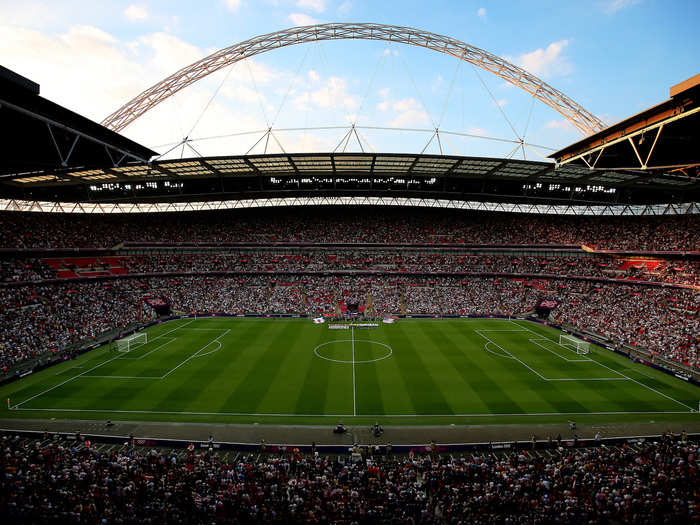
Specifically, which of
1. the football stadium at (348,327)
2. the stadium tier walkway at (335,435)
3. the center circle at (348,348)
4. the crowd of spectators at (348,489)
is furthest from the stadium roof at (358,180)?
the crowd of spectators at (348,489)

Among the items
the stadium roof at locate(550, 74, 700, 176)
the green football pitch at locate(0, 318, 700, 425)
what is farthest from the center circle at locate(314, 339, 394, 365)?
the stadium roof at locate(550, 74, 700, 176)

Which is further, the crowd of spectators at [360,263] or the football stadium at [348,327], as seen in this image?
the crowd of spectators at [360,263]

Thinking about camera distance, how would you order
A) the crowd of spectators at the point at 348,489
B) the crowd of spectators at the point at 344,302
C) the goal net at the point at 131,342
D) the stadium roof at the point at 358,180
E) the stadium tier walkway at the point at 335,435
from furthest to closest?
the stadium roof at the point at 358,180 → the crowd of spectators at the point at 344,302 → the goal net at the point at 131,342 → the stadium tier walkway at the point at 335,435 → the crowd of spectators at the point at 348,489

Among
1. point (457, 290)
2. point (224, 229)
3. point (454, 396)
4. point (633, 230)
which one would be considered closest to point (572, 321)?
point (457, 290)

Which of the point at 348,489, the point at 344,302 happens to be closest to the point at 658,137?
the point at 348,489

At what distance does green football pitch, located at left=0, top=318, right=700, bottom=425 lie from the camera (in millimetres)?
21891

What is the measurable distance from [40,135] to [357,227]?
47132 millimetres

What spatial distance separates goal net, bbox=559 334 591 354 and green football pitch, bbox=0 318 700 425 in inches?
31.4

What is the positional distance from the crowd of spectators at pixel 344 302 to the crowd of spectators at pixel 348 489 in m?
22.4

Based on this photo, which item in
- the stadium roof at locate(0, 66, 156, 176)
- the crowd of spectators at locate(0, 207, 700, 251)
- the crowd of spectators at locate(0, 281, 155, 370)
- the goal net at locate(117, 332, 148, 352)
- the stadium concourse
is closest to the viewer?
the stadium roof at locate(0, 66, 156, 176)

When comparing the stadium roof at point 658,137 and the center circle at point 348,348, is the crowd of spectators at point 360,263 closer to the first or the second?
the center circle at point 348,348

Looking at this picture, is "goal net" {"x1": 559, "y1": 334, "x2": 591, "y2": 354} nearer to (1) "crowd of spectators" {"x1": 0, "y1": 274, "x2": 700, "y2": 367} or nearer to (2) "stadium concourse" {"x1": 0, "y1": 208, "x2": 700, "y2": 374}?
(2) "stadium concourse" {"x1": 0, "y1": 208, "x2": 700, "y2": 374}

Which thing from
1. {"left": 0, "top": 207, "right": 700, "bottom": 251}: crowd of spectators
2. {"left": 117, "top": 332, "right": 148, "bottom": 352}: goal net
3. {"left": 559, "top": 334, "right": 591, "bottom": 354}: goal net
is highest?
{"left": 0, "top": 207, "right": 700, "bottom": 251}: crowd of spectators

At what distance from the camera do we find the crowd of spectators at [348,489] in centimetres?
1085
